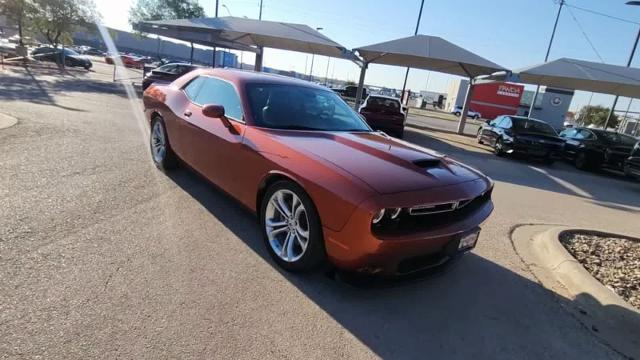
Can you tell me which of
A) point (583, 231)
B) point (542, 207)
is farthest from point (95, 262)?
point (542, 207)

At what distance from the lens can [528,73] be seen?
17.6 meters

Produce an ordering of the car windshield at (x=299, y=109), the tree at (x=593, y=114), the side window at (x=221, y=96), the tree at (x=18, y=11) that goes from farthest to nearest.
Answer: the tree at (x=593, y=114), the tree at (x=18, y=11), the side window at (x=221, y=96), the car windshield at (x=299, y=109)

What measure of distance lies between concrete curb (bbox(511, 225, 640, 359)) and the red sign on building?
48876 millimetres

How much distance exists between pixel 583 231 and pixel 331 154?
4248mm

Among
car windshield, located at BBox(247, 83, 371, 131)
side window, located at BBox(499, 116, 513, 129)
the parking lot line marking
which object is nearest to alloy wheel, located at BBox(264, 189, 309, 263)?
car windshield, located at BBox(247, 83, 371, 131)

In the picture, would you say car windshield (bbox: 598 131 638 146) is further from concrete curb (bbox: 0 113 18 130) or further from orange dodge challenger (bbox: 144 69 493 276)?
concrete curb (bbox: 0 113 18 130)

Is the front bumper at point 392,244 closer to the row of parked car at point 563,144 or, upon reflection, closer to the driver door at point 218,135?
the driver door at point 218,135

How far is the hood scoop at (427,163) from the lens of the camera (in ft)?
10.9

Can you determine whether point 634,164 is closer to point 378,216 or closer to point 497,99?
Result: point 378,216

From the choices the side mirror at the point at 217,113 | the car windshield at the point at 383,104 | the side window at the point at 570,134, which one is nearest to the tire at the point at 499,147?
the side window at the point at 570,134

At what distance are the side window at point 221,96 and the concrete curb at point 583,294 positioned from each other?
139 inches

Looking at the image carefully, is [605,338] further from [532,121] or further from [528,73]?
[528,73]

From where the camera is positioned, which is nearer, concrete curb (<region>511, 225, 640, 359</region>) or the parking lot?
the parking lot

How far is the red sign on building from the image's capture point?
161ft
